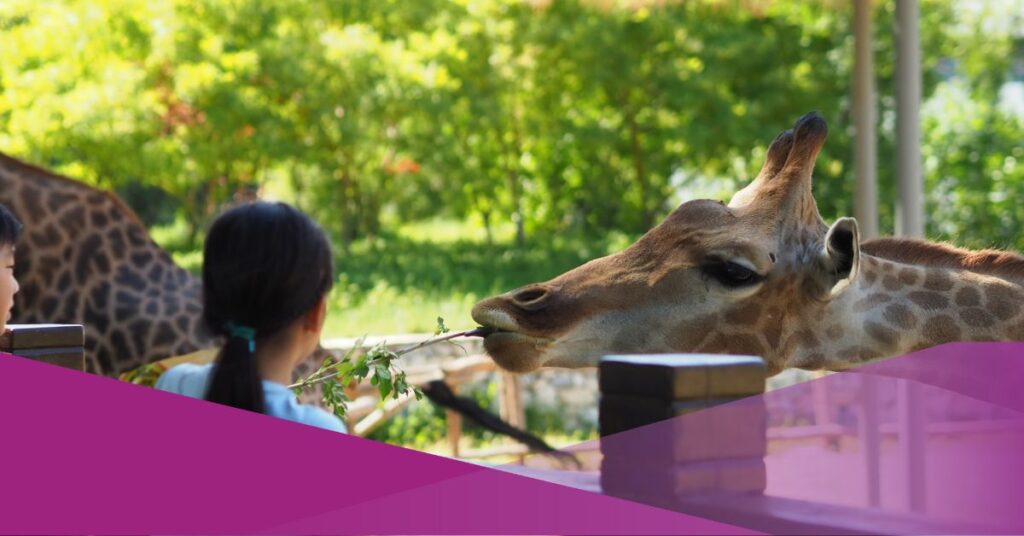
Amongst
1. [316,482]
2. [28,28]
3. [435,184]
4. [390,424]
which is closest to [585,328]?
[316,482]

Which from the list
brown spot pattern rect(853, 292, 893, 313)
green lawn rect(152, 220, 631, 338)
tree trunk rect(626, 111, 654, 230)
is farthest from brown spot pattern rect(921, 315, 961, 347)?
tree trunk rect(626, 111, 654, 230)

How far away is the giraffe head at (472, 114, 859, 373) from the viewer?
7.96 ft

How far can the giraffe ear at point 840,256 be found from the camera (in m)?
2.36

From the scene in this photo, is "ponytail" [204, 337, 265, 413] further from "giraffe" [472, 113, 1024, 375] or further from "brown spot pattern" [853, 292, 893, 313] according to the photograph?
"brown spot pattern" [853, 292, 893, 313]

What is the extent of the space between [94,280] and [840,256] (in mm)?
3293

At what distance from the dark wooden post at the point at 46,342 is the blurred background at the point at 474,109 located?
742 centimetres

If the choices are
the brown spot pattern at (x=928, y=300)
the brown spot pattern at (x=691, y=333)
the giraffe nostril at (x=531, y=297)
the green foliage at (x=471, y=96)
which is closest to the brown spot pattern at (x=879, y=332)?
the brown spot pattern at (x=928, y=300)

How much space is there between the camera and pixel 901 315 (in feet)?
8.61

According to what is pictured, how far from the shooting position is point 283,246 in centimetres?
169

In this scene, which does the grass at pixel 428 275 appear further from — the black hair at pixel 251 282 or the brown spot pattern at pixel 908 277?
the black hair at pixel 251 282

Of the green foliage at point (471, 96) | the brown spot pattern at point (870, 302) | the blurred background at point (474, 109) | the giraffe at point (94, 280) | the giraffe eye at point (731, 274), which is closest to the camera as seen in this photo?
the giraffe eye at point (731, 274)
